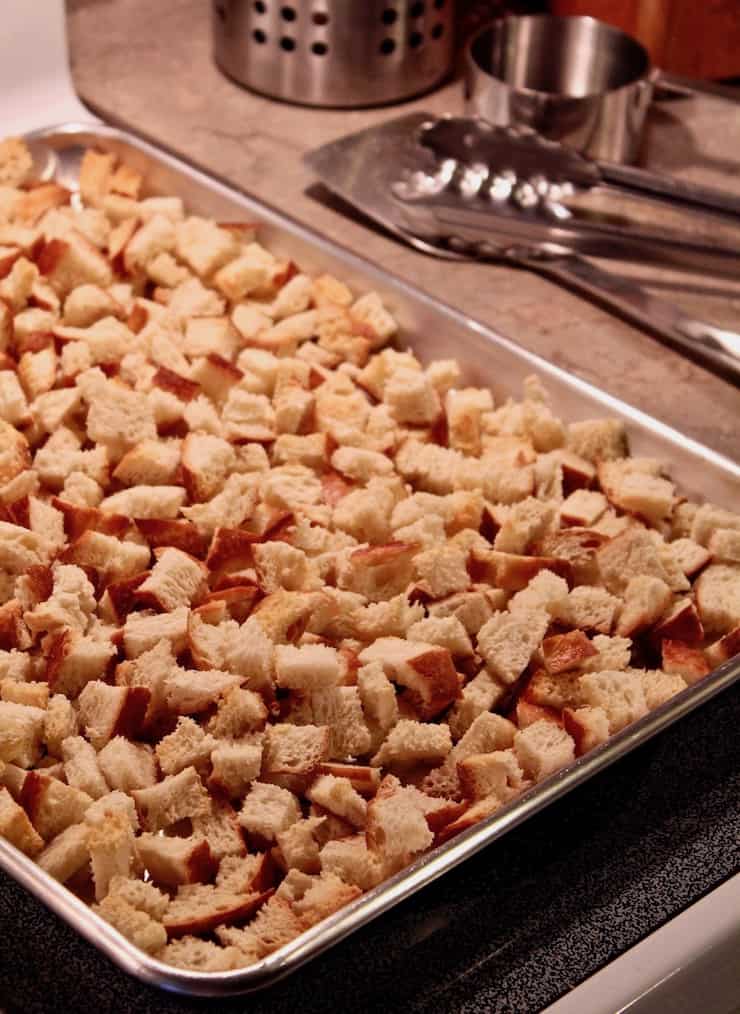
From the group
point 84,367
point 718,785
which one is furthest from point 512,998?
point 84,367

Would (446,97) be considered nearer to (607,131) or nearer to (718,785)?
(607,131)

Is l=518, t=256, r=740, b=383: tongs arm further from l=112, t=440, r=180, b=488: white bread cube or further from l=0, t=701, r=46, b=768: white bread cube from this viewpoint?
l=0, t=701, r=46, b=768: white bread cube

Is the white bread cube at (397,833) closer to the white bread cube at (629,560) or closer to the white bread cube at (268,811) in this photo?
the white bread cube at (268,811)

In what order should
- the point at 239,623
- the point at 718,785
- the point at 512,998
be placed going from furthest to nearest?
1. the point at 239,623
2. the point at 718,785
3. the point at 512,998

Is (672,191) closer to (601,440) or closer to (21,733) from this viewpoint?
(601,440)

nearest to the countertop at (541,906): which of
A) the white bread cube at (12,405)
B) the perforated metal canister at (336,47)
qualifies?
the white bread cube at (12,405)

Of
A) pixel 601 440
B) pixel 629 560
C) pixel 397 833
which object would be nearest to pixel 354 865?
pixel 397 833
